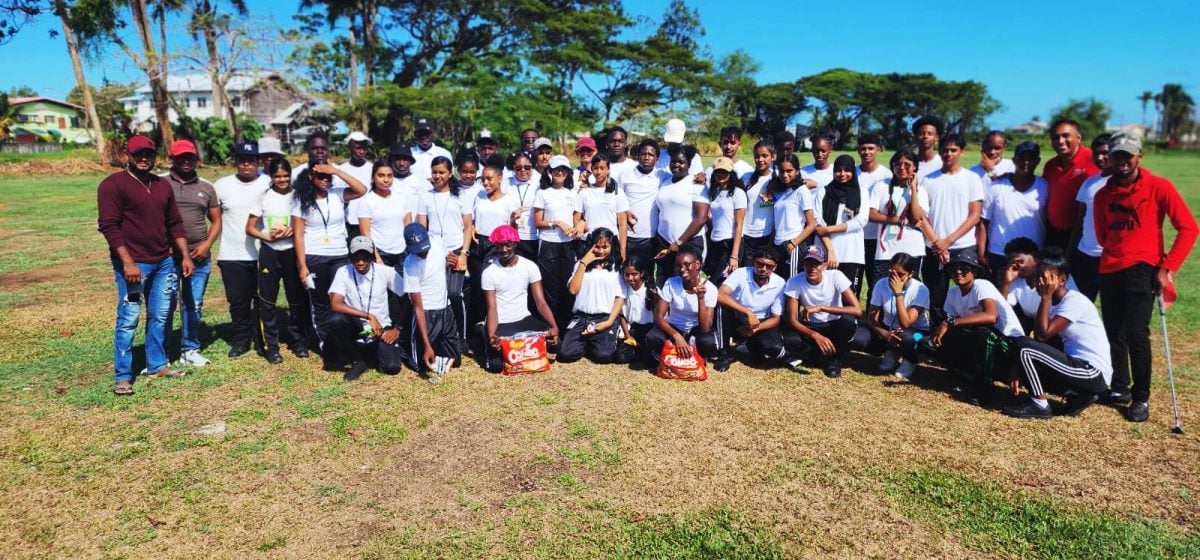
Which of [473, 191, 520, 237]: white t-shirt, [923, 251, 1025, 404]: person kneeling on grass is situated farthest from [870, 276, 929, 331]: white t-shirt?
[473, 191, 520, 237]: white t-shirt

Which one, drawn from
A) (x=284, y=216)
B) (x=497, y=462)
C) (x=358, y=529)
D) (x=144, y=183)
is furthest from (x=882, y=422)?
(x=144, y=183)

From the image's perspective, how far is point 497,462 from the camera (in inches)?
171

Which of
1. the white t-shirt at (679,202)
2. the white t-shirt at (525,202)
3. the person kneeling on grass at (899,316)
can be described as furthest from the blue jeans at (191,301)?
the person kneeling on grass at (899,316)

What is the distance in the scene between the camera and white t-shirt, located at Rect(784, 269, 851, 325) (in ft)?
19.4

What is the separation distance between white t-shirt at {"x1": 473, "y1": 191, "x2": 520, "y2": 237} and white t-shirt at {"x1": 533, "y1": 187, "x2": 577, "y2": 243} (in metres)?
0.29

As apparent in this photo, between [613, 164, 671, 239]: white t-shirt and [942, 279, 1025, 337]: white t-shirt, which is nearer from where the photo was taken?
[942, 279, 1025, 337]: white t-shirt

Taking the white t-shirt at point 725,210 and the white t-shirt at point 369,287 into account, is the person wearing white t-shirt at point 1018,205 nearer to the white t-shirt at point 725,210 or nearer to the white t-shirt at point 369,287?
the white t-shirt at point 725,210

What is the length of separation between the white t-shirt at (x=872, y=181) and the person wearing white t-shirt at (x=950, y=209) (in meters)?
0.35

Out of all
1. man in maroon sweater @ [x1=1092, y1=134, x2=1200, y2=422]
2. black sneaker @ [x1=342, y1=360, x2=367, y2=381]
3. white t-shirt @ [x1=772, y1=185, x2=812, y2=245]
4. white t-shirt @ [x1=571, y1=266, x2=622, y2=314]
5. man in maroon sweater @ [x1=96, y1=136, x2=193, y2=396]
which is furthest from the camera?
white t-shirt @ [x1=571, y1=266, x2=622, y2=314]

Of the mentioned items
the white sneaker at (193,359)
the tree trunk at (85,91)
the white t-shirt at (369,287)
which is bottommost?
the white sneaker at (193,359)

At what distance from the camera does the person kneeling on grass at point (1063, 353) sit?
4828mm

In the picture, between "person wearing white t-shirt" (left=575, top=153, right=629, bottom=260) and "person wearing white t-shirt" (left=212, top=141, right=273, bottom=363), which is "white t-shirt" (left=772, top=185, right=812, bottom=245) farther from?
"person wearing white t-shirt" (left=212, top=141, right=273, bottom=363)

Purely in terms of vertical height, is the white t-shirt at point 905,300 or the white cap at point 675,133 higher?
the white cap at point 675,133

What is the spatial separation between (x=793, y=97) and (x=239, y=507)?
5921cm
